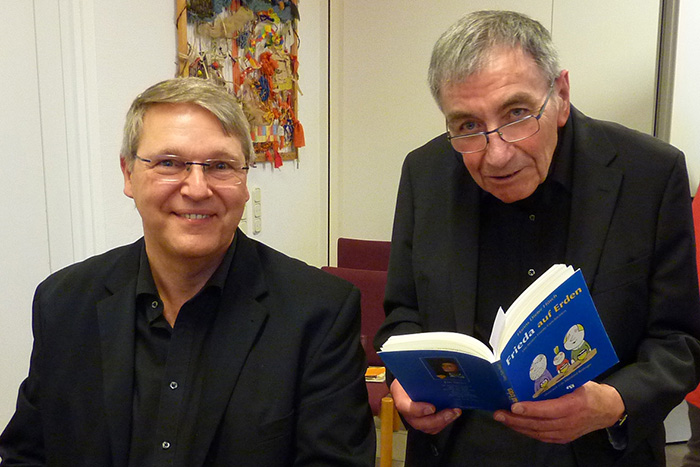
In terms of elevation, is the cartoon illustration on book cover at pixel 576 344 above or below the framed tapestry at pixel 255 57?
below

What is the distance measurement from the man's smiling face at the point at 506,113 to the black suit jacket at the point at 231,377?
1.45ft

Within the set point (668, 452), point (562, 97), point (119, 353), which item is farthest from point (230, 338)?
point (668, 452)

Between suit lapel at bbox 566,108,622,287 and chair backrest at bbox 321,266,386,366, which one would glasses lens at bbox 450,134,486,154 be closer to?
suit lapel at bbox 566,108,622,287

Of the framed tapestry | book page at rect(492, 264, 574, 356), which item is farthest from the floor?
book page at rect(492, 264, 574, 356)

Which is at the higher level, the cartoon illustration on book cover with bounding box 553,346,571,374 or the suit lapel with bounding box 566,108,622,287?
the suit lapel with bounding box 566,108,622,287

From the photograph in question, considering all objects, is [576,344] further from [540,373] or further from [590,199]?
[590,199]

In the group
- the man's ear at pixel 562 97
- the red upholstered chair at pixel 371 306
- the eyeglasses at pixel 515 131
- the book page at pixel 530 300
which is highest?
the man's ear at pixel 562 97

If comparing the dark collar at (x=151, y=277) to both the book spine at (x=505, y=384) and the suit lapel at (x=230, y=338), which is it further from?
the book spine at (x=505, y=384)

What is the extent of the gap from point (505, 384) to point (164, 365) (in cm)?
74

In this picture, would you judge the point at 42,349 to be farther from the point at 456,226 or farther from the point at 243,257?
the point at 456,226

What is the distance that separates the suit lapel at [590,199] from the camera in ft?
4.39

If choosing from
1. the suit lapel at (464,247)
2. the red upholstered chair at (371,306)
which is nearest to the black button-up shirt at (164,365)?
the suit lapel at (464,247)

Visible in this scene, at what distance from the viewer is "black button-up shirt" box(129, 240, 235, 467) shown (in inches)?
53.7

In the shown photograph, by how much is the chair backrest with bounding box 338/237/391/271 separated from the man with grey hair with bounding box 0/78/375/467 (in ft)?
7.14
